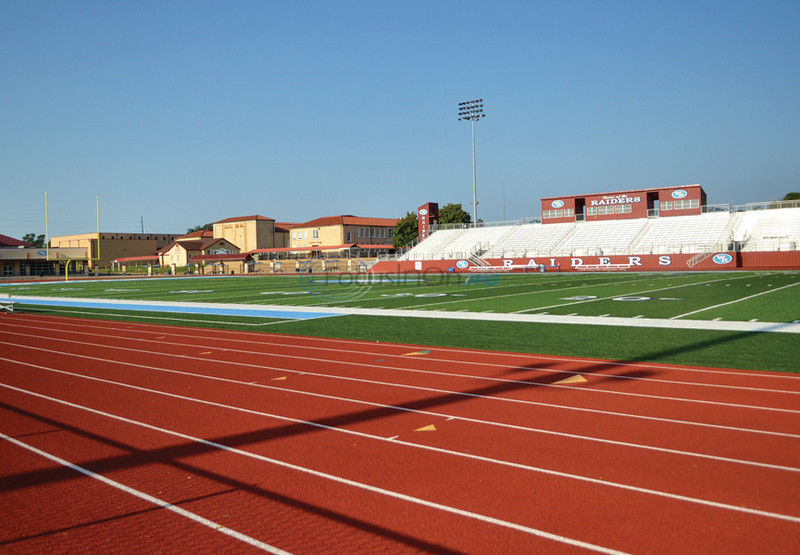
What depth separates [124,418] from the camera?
22.9 ft

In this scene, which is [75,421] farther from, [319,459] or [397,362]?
[397,362]

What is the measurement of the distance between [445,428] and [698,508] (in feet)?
8.71

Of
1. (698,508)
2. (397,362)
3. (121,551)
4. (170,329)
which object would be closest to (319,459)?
(121,551)

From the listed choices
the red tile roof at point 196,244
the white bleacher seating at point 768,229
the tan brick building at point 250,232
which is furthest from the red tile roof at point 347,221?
the white bleacher seating at point 768,229

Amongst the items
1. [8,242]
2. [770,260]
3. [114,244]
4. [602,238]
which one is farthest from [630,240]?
[114,244]

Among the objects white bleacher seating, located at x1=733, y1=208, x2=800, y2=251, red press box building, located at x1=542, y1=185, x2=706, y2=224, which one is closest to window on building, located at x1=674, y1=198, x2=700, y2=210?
red press box building, located at x1=542, y1=185, x2=706, y2=224

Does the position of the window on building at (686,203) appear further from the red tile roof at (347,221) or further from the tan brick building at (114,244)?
the tan brick building at (114,244)

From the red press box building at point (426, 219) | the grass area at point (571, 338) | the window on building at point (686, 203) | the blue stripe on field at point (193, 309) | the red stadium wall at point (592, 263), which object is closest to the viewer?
the grass area at point (571, 338)

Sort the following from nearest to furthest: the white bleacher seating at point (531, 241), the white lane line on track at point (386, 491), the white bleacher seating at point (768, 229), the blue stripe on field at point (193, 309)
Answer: the white lane line on track at point (386, 491) → the blue stripe on field at point (193, 309) → the white bleacher seating at point (768, 229) → the white bleacher seating at point (531, 241)

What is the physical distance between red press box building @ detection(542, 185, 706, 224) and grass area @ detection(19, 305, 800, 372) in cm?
4644

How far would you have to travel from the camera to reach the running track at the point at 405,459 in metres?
3.99

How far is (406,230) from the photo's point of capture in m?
84.3

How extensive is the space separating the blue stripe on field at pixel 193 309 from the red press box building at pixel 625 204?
150 feet

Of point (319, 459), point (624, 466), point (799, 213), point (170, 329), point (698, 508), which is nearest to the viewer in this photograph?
point (698, 508)
